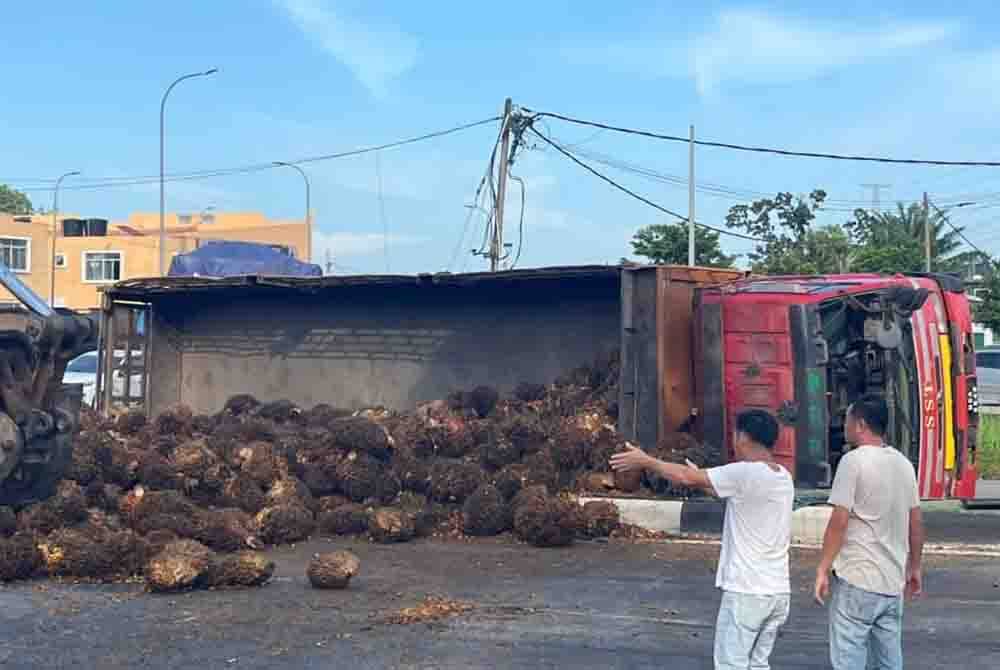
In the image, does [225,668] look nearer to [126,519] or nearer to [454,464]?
[126,519]

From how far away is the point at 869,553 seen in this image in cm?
628

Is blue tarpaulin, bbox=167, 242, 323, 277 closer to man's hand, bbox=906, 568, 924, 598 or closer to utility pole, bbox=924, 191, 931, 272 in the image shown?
man's hand, bbox=906, 568, 924, 598

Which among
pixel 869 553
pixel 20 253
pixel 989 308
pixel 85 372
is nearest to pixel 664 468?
pixel 869 553

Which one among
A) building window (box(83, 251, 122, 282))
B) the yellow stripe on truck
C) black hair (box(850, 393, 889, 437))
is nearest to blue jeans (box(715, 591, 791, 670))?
black hair (box(850, 393, 889, 437))

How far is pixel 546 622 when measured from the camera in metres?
8.88

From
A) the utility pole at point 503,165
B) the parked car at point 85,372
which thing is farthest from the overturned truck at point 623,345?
the utility pole at point 503,165

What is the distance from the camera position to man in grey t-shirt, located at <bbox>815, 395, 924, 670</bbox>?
246 inches

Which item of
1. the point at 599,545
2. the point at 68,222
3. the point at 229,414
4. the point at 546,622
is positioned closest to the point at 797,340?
the point at 599,545

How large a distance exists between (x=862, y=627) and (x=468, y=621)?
3.26 m

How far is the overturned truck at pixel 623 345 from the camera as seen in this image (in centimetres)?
1225

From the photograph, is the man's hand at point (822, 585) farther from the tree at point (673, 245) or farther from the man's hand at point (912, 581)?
the tree at point (673, 245)

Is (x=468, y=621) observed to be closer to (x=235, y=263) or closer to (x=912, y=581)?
(x=912, y=581)

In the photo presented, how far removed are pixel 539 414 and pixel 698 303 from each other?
230 cm

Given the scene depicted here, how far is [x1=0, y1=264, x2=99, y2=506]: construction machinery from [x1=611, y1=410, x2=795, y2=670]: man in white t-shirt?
2619 mm
